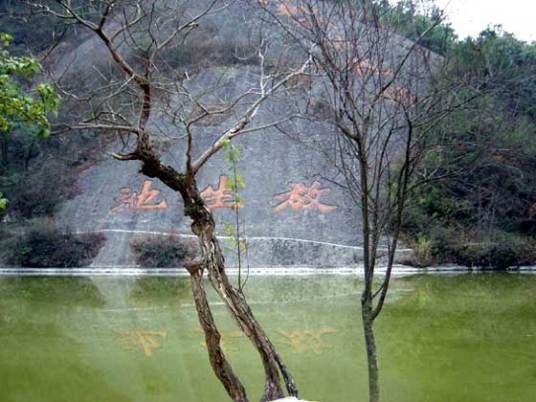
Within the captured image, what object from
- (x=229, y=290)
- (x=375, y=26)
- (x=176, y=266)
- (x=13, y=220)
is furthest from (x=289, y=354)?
(x=13, y=220)

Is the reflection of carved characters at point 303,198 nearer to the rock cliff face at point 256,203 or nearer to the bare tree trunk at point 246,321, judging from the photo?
the rock cliff face at point 256,203

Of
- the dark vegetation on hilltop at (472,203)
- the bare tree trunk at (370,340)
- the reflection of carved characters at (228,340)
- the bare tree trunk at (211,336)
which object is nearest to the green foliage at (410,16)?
the bare tree trunk at (370,340)

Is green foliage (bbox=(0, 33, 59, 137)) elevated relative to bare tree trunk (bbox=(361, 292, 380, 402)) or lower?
elevated

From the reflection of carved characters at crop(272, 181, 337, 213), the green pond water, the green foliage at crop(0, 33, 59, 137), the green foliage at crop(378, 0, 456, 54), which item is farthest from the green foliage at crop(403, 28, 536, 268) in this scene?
the green foliage at crop(0, 33, 59, 137)

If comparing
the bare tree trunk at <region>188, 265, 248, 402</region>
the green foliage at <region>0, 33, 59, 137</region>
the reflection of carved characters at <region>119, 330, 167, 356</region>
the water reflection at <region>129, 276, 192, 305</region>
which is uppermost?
the green foliage at <region>0, 33, 59, 137</region>

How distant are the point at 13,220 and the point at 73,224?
2041 mm

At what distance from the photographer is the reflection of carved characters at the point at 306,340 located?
Result: 8.49m

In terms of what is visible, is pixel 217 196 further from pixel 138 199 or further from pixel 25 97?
pixel 25 97

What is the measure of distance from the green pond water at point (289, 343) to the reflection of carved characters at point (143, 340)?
0.06 ft

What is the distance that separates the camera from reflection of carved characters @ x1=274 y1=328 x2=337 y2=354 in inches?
334

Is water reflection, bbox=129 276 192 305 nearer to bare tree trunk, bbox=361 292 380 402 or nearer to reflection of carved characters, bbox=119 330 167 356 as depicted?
reflection of carved characters, bbox=119 330 167 356

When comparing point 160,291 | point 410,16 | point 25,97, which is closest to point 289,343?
point 410,16

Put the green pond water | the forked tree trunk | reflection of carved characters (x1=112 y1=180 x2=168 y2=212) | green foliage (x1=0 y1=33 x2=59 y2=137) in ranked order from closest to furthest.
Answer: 1. green foliage (x1=0 y1=33 x2=59 y2=137)
2. the forked tree trunk
3. the green pond water
4. reflection of carved characters (x1=112 y1=180 x2=168 y2=212)

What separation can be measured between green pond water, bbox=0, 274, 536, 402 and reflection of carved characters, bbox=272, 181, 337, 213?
4.63 m
